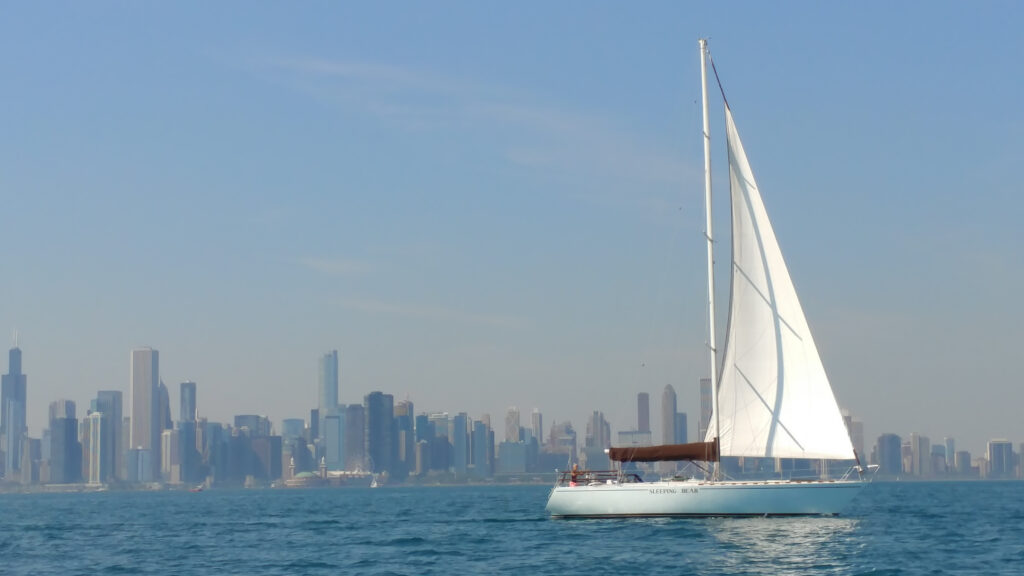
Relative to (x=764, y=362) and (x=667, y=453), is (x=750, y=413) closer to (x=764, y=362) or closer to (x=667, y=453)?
(x=764, y=362)

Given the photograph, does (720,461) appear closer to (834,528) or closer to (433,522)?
(834,528)

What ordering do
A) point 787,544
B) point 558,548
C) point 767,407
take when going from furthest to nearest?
point 767,407 → point 558,548 → point 787,544

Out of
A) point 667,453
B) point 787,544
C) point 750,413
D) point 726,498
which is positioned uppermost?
point 750,413

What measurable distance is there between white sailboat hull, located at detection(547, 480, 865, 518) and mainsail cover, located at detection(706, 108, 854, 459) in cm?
171

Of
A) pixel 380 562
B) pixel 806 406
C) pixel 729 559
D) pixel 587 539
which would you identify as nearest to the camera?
pixel 729 559

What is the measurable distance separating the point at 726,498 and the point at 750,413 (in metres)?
3.95

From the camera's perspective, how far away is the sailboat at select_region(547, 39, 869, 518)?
45094mm

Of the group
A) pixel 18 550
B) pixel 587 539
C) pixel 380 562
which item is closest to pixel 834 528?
pixel 587 539

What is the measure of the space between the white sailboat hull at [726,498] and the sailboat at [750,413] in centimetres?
4

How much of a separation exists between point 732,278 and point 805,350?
3908 mm

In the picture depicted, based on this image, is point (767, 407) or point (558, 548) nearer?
point (558, 548)

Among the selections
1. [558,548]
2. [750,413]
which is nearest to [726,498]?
[750,413]

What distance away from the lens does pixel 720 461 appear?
47719 mm

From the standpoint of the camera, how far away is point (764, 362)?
1868 inches
